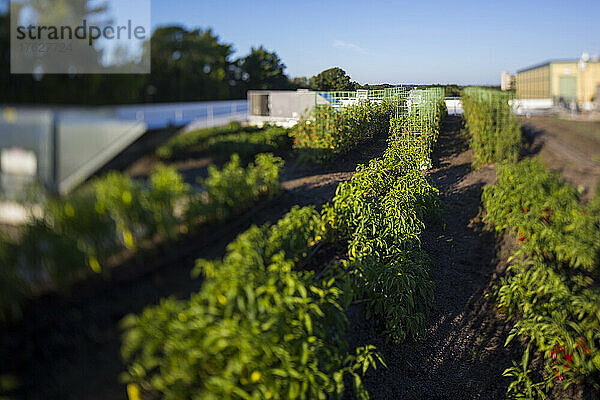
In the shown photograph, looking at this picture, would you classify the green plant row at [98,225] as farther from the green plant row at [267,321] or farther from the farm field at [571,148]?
the farm field at [571,148]

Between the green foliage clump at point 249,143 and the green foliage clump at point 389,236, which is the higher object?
the green foliage clump at point 249,143

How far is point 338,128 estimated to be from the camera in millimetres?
2836

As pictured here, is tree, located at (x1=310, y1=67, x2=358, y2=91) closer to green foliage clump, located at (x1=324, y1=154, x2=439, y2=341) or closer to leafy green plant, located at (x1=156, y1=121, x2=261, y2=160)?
green foliage clump, located at (x1=324, y1=154, x2=439, y2=341)

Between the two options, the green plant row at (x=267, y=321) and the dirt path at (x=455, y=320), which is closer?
the green plant row at (x=267, y=321)

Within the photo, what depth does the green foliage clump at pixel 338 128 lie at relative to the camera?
95.2 inches

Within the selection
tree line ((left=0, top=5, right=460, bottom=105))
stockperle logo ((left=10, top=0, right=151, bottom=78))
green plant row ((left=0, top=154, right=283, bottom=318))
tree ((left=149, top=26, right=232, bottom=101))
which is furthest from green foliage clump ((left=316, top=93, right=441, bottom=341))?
stockperle logo ((left=10, top=0, right=151, bottom=78))

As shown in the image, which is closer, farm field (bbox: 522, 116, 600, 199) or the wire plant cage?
the wire plant cage

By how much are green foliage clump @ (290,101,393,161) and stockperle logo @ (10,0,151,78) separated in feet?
3.57

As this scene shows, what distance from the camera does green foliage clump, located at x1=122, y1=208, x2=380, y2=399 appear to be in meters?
1.28

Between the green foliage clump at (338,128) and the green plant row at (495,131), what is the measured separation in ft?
4.81

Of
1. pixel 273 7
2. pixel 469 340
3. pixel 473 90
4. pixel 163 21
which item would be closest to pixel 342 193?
pixel 273 7

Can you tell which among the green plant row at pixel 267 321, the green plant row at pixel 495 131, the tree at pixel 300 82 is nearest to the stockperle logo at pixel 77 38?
the green plant row at pixel 267 321

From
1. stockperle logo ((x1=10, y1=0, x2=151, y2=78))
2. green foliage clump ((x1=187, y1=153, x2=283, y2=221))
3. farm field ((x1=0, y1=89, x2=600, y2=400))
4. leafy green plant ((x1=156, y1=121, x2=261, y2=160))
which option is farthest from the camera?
green foliage clump ((x1=187, y1=153, x2=283, y2=221))

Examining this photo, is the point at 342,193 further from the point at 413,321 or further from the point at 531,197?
the point at 531,197
